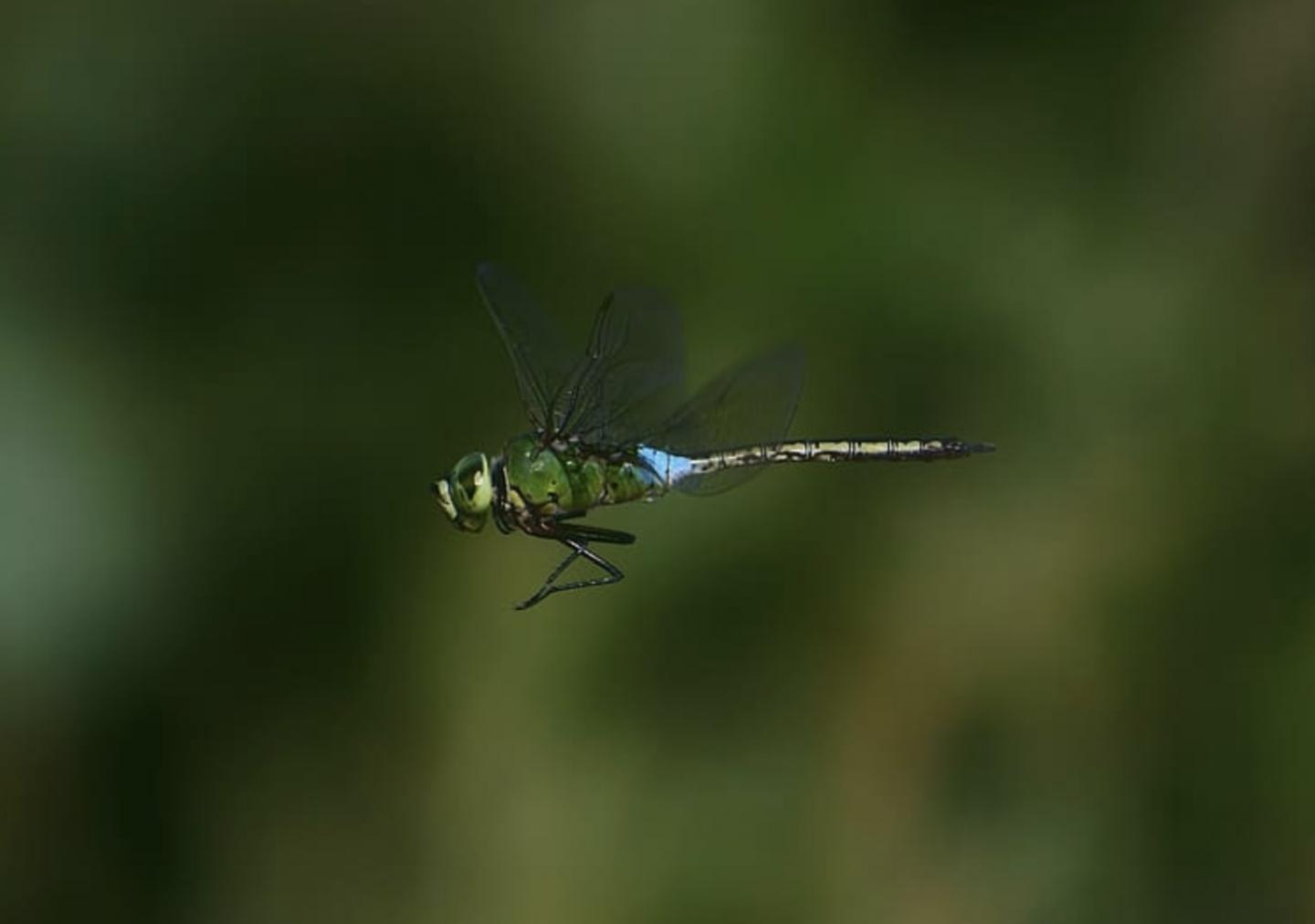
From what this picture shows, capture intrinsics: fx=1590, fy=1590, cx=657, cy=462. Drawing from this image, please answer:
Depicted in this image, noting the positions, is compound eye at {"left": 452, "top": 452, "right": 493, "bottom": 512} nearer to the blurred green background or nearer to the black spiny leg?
the black spiny leg

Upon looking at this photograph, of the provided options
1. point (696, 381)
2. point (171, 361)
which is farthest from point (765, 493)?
point (171, 361)

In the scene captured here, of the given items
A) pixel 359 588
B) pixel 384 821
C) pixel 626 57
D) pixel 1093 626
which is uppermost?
pixel 626 57

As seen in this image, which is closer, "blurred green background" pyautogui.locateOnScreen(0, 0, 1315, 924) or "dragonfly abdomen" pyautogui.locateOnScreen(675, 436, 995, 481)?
"dragonfly abdomen" pyautogui.locateOnScreen(675, 436, 995, 481)

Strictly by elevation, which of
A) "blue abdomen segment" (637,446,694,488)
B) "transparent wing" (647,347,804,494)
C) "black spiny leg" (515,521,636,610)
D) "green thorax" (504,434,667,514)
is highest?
"transparent wing" (647,347,804,494)

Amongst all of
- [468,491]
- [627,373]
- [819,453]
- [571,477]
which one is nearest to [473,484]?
[468,491]

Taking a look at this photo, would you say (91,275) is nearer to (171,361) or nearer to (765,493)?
(171,361)

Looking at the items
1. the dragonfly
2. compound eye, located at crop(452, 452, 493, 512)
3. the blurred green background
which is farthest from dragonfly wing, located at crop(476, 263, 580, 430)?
the blurred green background

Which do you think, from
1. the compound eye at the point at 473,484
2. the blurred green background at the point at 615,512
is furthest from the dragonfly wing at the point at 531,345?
the blurred green background at the point at 615,512
